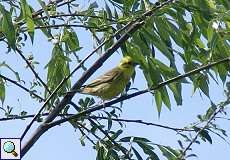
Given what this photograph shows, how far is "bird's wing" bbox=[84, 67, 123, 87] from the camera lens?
11.0 feet

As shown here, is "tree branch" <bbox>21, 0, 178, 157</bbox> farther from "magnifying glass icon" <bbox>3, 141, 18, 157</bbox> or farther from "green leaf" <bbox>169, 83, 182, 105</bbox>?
"green leaf" <bbox>169, 83, 182, 105</bbox>

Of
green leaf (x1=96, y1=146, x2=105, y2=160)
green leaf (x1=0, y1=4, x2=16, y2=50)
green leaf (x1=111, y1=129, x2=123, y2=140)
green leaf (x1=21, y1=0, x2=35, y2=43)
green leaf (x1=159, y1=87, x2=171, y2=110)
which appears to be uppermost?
green leaf (x1=21, y1=0, x2=35, y2=43)

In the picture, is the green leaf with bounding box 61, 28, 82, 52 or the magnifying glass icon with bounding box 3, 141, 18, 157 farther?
the green leaf with bounding box 61, 28, 82, 52

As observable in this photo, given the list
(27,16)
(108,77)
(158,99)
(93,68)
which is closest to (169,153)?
(158,99)

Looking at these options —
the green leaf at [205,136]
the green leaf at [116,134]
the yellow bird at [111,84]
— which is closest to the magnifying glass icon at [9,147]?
the green leaf at [116,134]

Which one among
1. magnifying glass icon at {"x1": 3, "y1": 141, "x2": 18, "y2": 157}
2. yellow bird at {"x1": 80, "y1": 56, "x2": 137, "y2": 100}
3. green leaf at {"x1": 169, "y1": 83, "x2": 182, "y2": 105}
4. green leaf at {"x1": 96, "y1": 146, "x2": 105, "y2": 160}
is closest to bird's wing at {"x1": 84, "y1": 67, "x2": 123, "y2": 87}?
yellow bird at {"x1": 80, "y1": 56, "x2": 137, "y2": 100}

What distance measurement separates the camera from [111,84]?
11.3 feet

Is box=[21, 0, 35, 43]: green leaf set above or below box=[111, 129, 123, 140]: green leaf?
above

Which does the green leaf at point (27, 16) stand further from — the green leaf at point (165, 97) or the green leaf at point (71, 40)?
the green leaf at point (165, 97)

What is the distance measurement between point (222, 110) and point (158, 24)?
373mm

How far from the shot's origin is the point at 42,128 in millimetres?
2254

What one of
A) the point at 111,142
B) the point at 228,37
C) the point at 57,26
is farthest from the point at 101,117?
the point at 228,37

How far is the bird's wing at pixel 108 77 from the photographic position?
336 cm

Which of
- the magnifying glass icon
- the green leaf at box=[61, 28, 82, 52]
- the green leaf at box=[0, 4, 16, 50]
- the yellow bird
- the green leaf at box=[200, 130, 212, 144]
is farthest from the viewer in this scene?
the yellow bird
